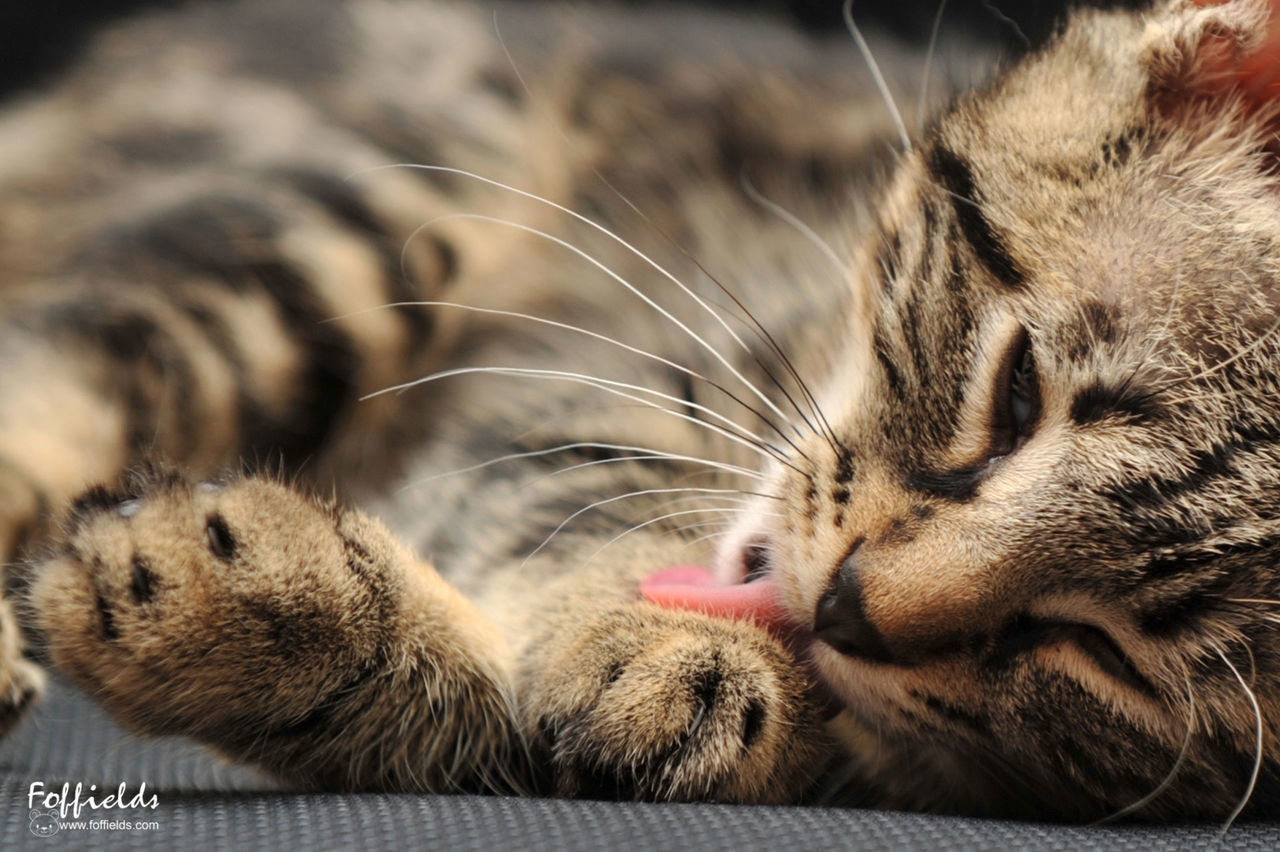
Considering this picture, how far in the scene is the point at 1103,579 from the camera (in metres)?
0.61

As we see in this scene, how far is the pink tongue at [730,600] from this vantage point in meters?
0.74

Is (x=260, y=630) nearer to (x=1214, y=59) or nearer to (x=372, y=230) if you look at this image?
(x=372, y=230)

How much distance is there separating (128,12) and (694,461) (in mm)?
845

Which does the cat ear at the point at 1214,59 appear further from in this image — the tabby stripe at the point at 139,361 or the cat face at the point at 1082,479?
the tabby stripe at the point at 139,361

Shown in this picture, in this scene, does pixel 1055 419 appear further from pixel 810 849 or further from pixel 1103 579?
pixel 810 849

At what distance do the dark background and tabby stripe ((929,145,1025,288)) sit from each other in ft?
1.22

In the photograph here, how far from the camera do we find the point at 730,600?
0.76 metres

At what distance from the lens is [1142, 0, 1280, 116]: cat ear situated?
71 centimetres

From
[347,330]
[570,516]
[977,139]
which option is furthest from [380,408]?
[977,139]

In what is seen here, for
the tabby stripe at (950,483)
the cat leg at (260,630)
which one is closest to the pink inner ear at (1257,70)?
the tabby stripe at (950,483)

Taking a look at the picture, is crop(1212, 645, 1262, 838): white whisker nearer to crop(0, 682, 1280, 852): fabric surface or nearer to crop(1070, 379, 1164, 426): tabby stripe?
crop(0, 682, 1280, 852): fabric surface

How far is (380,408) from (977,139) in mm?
568

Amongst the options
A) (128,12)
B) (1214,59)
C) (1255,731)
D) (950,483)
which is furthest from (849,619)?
(128,12)

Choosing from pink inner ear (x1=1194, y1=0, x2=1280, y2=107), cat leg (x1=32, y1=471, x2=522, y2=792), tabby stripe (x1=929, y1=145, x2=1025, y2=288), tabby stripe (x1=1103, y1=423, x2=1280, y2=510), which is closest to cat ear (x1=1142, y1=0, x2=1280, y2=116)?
pink inner ear (x1=1194, y1=0, x2=1280, y2=107)
